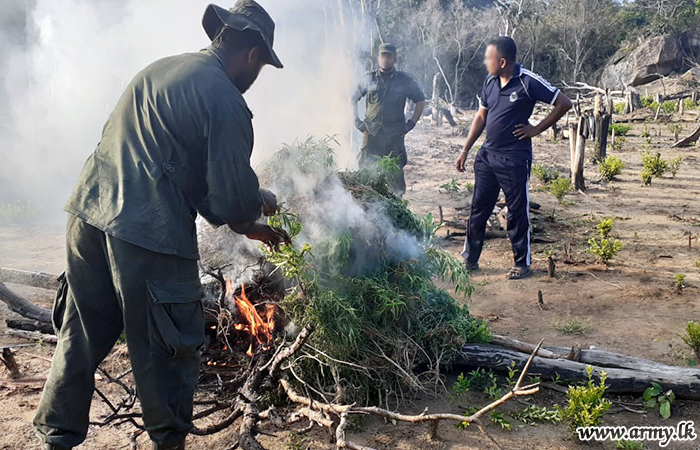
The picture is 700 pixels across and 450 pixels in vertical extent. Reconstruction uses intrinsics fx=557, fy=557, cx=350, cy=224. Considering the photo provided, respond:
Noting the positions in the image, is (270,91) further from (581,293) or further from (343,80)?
(581,293)

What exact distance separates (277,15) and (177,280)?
9100mm

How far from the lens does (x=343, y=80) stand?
1159cm

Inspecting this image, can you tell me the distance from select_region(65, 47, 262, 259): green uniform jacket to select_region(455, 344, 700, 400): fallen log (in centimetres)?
199

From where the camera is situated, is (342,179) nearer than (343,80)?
Yes

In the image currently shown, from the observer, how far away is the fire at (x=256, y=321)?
3.38 meters

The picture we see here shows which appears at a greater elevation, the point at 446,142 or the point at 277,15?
the point at 277,15

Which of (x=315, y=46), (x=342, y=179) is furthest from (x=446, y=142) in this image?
(x=342, y=179)

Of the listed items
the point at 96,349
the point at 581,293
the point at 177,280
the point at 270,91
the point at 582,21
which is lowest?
the point at 581,293

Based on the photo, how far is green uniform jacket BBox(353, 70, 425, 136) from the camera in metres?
7.01

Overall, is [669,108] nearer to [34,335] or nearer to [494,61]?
[494,61]

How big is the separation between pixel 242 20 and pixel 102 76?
33.3 ft

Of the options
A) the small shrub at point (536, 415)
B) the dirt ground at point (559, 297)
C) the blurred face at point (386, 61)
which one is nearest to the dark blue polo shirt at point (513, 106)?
the dirt ground at point (559, 297)

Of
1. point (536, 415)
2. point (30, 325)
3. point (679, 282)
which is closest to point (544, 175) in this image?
point (679, 282)

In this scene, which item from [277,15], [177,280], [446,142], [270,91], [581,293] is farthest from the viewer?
[446,142]
